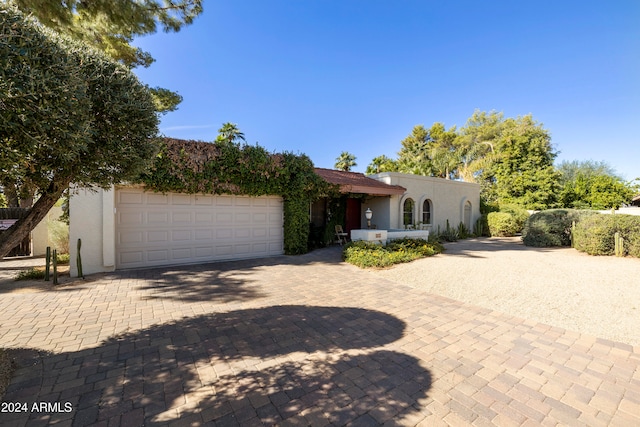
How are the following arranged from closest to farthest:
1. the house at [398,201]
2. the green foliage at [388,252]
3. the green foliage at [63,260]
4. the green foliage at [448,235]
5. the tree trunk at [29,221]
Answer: the tree trunk at [29,221], the green foliage at [388,252], the green foliage at [63,260], the house at [398,201], the green foliage at [448,235]

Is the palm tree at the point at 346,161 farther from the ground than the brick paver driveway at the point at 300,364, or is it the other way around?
the palm tree at the point at 346,161

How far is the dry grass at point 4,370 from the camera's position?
2493 millimetres

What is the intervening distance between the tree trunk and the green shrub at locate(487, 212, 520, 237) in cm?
2054

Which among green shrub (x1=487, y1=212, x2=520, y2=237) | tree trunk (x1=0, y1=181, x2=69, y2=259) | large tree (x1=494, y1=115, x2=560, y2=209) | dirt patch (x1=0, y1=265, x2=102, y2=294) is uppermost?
large tree (x1=494, y1=115, x2=560, y2=209)

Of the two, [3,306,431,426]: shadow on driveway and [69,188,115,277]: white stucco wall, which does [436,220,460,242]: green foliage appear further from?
[69,188,115,277]: white stucco wall

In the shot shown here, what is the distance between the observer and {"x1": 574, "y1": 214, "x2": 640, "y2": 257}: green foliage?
940cm

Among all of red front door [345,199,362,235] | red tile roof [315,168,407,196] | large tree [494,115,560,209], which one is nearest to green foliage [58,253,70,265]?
red tile roof [315,168,407,196]

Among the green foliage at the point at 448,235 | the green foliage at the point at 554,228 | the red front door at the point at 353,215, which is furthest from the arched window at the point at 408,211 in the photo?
the green foliage at the point at 554,228

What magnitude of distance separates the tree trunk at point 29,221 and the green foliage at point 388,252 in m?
6.99

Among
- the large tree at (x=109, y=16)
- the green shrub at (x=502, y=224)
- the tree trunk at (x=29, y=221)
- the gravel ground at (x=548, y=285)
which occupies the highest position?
the large tree at (x=109, y=16)

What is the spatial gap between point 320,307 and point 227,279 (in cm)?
308

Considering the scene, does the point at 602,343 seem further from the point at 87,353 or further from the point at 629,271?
the point at 87,353

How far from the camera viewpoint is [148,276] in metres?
6.88

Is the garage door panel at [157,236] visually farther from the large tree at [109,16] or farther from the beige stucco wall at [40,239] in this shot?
the beige stucco wall at [40,239]
